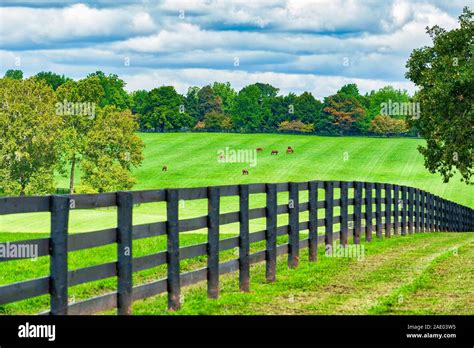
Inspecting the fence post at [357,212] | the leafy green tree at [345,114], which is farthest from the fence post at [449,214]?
the leafy green tree at [345,114]

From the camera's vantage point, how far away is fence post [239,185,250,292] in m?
13.6

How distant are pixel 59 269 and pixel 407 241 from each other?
1824cm

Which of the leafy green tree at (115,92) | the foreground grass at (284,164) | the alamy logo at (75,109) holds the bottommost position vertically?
the foreground grass at (284,164)

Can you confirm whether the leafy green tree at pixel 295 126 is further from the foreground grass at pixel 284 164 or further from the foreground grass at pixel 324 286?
the foreground grass at pixel 324 286

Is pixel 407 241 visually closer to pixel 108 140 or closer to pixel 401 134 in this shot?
pixel 108 140

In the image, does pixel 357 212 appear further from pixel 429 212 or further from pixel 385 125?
pixel 385 125

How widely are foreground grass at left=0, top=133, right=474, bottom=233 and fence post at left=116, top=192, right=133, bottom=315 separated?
195 ft

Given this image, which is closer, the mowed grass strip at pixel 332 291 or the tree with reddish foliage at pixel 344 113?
the mowed grass strip at pixel 332 291

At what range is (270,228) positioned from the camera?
15125 mm

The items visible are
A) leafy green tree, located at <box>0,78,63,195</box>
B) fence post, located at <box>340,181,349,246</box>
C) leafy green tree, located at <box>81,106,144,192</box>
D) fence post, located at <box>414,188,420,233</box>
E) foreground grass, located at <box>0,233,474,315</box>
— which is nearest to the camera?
foreground grass, located at <box>0,233,474,315</box>

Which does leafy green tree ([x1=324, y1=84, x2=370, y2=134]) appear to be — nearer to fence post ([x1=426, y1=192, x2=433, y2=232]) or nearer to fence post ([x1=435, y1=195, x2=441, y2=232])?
fence post ([x1=435, y1=195, x2=441, y2=232])

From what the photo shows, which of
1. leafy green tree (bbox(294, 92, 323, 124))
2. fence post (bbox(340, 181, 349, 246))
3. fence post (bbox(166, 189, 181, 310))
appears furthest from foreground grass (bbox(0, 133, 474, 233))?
fence post (bbox(166, 189, 181, 310))
